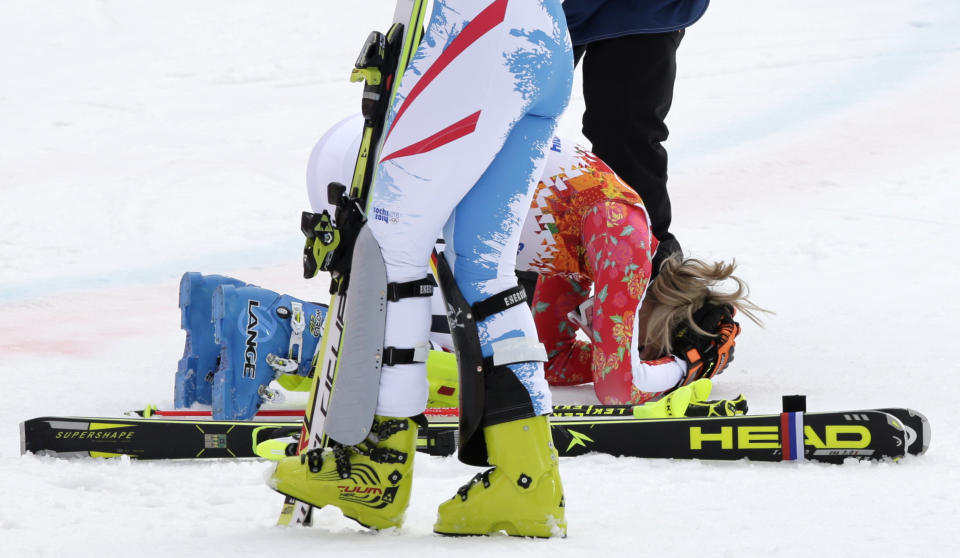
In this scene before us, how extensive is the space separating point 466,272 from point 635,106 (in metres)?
1.85

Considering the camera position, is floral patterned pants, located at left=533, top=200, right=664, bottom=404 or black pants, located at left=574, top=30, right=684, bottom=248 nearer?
floral patterned pants, located at left=533, top=200, right=664, bottom=404

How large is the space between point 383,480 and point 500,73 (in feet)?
2.26

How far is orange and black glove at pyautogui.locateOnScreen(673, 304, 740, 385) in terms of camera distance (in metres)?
3.35

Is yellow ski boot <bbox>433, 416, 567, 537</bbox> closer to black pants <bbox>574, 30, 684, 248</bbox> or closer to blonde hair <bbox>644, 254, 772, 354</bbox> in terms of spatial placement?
blonde hair <bbox>644, 254, 772, 354</bbox>

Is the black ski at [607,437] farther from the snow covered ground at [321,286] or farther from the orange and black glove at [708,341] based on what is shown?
the orange and black glove at [708,341]

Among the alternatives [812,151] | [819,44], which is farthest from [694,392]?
[819,44]

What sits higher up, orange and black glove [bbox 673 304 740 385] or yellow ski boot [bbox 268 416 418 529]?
orange and black glove [bbox 673 304 740 385]

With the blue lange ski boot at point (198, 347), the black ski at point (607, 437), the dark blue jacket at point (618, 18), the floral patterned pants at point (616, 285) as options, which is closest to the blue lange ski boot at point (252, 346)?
the blue lange ski boot at point (198, 347)

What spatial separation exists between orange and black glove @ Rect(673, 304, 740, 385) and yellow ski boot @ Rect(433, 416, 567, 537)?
1574 millimetres

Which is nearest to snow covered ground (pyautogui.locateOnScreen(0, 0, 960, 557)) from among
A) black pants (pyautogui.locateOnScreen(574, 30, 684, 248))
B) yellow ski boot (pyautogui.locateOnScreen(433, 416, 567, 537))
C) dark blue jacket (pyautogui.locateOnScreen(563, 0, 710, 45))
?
yellow ski boot (pyautogui.locateOnScreen(433, 416, 567, 537))

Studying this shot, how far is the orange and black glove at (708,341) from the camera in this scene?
11.0 ft

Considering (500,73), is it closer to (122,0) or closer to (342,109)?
(342,109)

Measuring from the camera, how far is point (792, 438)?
2559mm

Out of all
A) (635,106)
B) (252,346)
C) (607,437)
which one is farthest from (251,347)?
(635,106)
